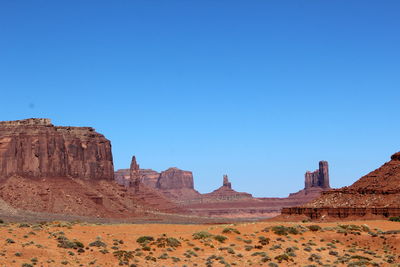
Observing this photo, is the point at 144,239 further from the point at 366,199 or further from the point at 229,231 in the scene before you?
the point at 366,199

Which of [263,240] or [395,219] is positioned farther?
[395,219]

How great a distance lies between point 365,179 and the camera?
3024 inches

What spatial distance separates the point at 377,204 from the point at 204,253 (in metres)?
32.5

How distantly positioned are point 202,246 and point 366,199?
3290 centimetres

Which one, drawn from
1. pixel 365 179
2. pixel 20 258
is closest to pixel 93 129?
pixel 365 179

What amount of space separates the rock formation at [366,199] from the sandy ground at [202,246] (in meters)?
15.9

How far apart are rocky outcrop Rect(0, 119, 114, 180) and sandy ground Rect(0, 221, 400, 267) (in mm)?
103811

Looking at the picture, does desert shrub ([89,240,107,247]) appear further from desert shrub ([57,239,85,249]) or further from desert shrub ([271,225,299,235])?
desert shrub ([271,225,299,235])

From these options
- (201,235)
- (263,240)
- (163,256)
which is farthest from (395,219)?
(163,256)

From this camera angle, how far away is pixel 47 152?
150 m

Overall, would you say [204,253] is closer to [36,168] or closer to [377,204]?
[377,204]

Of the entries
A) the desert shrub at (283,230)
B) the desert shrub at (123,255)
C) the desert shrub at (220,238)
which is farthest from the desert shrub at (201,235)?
the desert shrub at (123,255)

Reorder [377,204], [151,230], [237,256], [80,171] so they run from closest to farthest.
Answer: [237,256] < [151,230] < [377,204] < [80,171]

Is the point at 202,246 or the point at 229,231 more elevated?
the point at 229,231
